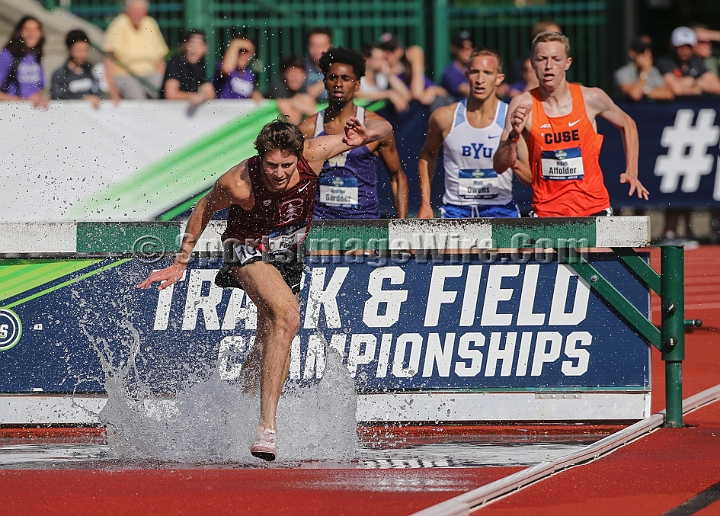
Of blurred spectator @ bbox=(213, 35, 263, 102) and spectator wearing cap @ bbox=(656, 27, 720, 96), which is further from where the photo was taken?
spectator wearing cap @ bbox=(656, 27, 720, 96)

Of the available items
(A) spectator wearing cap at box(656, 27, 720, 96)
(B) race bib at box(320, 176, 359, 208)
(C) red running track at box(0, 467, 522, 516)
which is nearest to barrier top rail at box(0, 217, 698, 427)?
(C) red running track at box(0, 467, 522, 516)

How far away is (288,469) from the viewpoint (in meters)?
5.73

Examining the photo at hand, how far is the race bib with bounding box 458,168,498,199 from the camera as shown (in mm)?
8859

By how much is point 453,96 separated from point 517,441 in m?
7.47

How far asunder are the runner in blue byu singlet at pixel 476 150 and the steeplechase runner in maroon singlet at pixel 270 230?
241 centimetres

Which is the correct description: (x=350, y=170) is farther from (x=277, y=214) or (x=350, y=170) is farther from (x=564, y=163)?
(x=277, y=214)

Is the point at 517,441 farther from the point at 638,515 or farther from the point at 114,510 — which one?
the point at 114,510

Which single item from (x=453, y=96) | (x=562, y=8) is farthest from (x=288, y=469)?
(x=562, y=8)

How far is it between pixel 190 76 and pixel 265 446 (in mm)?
7170

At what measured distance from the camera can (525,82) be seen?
1398 cm

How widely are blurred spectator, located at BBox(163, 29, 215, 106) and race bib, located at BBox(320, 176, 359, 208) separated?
371 centimetres

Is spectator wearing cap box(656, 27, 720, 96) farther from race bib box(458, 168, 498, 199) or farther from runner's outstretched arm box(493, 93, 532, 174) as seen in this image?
runner's outstretched arm box(493, 93, 532, 174)

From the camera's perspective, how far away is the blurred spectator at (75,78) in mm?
11789

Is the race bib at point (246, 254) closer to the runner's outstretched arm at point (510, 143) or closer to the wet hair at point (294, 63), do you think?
the runner's outstretched arm at point (510, 143)
